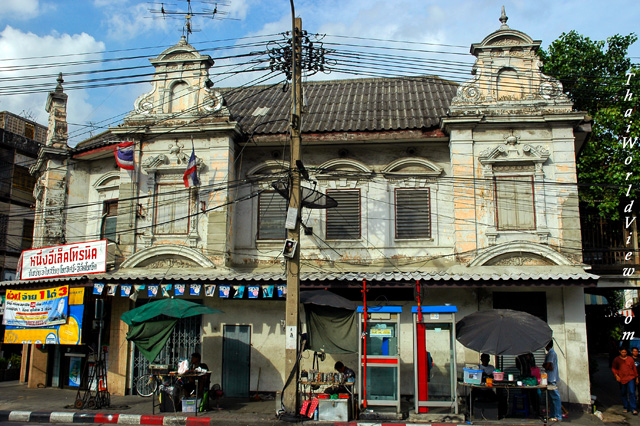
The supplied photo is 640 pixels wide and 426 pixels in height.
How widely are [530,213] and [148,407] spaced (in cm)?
1136

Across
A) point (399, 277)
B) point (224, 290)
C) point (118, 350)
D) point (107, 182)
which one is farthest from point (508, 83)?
point (118, 350)

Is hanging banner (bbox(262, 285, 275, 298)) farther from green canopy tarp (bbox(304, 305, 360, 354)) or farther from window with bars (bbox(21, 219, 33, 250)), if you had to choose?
window with bars (bbox(21, 219, 33, 250))

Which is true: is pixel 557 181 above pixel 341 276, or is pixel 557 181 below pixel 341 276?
above

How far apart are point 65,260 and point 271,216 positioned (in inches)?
242

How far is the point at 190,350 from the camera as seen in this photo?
50.0 ft

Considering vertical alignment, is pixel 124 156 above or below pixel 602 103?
below

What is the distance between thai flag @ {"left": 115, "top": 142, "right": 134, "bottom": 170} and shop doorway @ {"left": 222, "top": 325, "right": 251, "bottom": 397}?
5688 millimetres

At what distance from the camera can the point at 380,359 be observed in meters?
12.0

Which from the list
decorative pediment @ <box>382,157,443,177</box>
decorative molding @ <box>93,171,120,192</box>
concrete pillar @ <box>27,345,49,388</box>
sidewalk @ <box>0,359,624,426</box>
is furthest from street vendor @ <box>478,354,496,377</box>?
concrete pillar @ <box>27,345,49,388</box>

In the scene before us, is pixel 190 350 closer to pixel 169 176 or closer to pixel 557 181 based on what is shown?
pixel 169 176

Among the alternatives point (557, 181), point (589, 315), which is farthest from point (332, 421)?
point (589, 315)

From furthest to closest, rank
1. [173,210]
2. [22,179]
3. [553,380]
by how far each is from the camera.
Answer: [22,179] → [173,210] → [553,380]

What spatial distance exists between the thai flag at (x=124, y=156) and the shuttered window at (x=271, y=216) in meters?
4.05

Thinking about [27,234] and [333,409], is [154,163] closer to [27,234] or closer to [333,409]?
[333,409]
